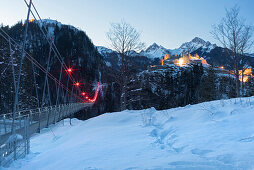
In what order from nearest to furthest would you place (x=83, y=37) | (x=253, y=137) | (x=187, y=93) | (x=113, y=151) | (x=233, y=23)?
1. (x=253, y=137)
2. (x=113, y=151)
3. (x=233, y=23)
4. (x=187, y=93)
5. (x=83, y=37)

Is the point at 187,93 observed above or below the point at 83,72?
below

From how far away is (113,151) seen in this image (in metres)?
3.11

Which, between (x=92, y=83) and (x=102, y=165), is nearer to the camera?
(x=102, y=165)

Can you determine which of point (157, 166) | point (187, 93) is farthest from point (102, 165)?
point (187, 93)

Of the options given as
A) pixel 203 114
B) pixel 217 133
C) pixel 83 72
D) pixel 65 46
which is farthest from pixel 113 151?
pixel 65 46

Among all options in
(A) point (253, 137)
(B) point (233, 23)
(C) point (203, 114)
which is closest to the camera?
(A) point (253, 137)

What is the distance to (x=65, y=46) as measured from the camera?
8725 centimetres

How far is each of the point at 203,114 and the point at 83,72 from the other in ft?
274

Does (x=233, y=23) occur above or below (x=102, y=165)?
above

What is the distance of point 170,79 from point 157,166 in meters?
68.6

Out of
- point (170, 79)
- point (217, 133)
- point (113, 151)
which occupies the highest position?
point (170, 79)

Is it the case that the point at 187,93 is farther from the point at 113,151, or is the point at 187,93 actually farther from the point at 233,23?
the point at 113,151

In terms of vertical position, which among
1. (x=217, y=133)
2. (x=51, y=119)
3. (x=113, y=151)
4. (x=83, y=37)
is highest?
(x=83, y=37)

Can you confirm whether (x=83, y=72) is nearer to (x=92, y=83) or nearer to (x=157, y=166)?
(x=92, y=83)
